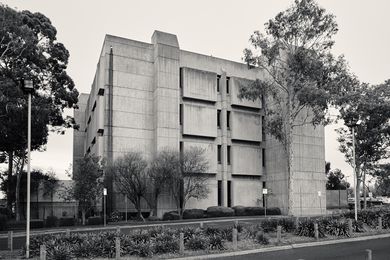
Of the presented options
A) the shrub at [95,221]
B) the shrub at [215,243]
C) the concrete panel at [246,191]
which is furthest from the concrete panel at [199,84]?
the shrub at [215,243]

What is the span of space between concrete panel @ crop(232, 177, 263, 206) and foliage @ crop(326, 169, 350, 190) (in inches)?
1266

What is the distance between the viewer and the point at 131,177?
4228 cm

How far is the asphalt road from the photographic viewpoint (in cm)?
1675

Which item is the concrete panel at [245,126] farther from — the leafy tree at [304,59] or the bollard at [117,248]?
the bollard at [117,248]

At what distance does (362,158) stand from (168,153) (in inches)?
751

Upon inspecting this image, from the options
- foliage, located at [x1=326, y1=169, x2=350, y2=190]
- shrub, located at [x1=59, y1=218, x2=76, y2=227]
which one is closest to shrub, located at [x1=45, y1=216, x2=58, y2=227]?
shrub, located at [x1=59, y1=218, x2=76, y2=227]

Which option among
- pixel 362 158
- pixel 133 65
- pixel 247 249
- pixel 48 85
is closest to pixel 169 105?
pixel 133 65

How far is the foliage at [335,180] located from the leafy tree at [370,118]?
123 ft

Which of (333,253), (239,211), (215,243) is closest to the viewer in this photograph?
(333,253)

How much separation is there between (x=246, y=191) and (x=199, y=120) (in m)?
10.3

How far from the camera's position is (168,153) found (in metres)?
44.0

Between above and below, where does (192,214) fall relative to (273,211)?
above

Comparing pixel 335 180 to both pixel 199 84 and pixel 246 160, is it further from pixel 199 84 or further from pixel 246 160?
pixel 199 84

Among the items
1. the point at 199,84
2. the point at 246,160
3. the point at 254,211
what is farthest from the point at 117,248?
the point at 246,160
